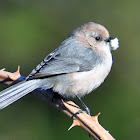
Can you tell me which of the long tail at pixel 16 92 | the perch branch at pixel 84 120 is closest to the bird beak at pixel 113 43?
the long tail at pixel 16 92

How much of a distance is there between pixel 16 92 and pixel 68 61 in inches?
34.2

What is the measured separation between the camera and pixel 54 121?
4.41 meters

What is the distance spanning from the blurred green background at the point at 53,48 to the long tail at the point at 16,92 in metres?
1.26

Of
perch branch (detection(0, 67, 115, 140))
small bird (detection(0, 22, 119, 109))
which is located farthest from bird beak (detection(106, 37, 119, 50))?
perch branch (detection(0, 67, 115, 140))

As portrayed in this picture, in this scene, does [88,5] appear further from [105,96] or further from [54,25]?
[105,96]

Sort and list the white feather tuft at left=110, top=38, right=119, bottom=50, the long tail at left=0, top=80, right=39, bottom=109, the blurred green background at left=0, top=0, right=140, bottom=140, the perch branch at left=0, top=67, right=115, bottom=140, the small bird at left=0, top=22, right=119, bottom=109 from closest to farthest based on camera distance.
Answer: the perch branch at left=0, top=67, right=115, bottom=140 < the long tail at left=0, top=80, right=39, bottom=109 < the small bird at left=0, top=22, right=119, bottom=109 < the white feather tuft at left=110, top=38, right=119, bottom=50 < the blurred green background at left=0, top=0, right=140, bottom=140

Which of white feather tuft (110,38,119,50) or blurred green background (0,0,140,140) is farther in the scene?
blurred green background (0,0,140,140)

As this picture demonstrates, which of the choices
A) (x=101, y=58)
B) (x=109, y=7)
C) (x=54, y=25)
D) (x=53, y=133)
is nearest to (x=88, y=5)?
(x=109, y=7)

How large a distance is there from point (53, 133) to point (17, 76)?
5.33 ft

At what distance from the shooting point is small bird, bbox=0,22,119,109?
3459 millimetres

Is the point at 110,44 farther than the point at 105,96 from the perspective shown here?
No

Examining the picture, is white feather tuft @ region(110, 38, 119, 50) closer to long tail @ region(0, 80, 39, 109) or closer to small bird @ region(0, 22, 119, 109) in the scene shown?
small bird @ region(0, 22, 119, 109)

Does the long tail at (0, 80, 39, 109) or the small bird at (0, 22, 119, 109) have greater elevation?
the long tail at (0, 80, 39, 109)

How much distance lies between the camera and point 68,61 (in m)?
3.67
